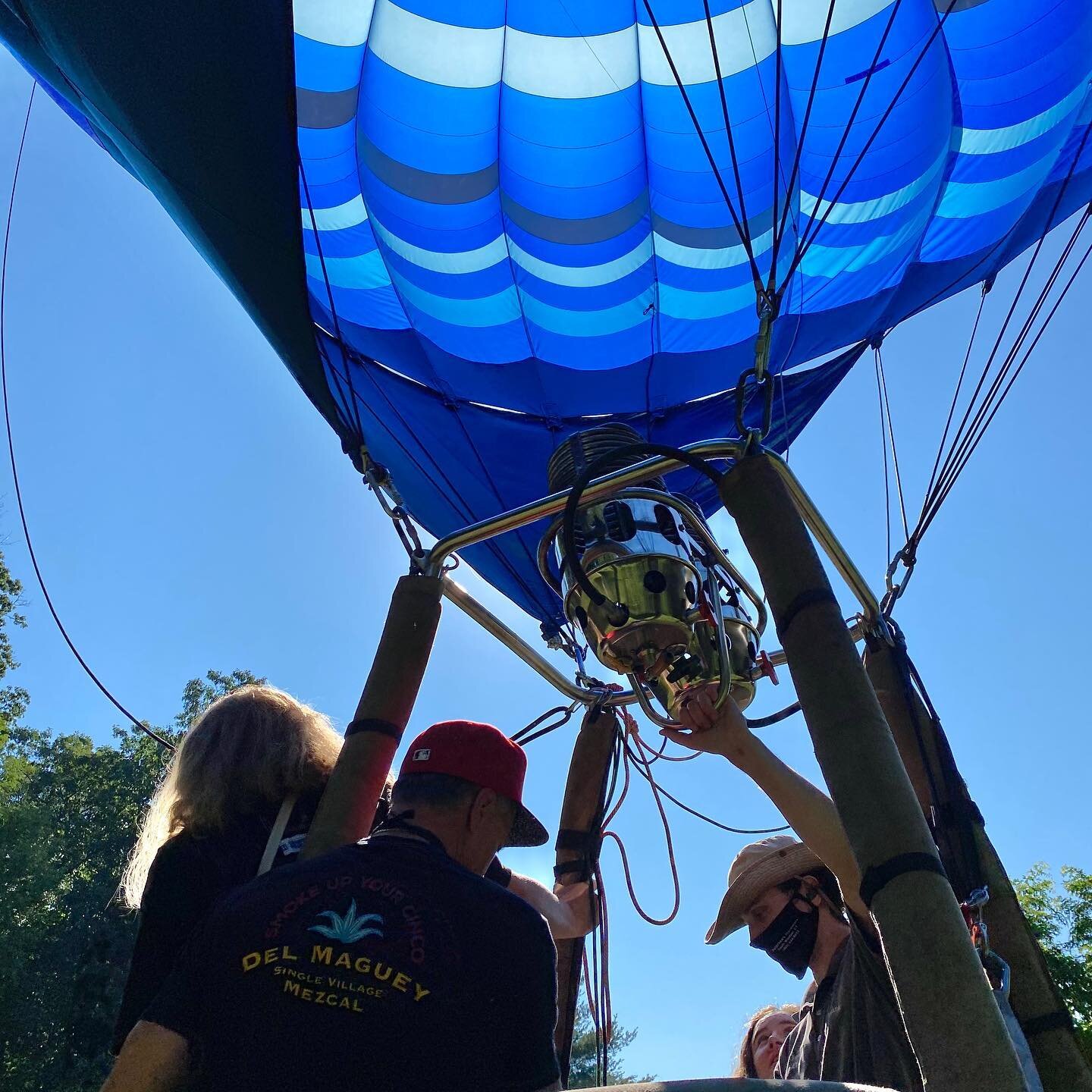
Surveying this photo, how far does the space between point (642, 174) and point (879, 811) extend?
3.28 meters

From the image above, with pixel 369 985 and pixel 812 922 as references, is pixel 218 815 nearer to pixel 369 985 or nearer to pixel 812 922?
pixel 369 985

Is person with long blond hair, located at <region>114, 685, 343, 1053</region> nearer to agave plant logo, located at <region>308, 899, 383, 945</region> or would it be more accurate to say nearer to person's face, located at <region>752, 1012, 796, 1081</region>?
agave plant logo, located at <region>308, 899, 383, 945</region>

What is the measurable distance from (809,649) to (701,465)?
1.16ft

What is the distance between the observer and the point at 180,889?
1.60 m

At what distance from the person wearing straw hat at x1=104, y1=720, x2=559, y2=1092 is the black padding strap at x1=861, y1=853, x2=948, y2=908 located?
0.41 meters

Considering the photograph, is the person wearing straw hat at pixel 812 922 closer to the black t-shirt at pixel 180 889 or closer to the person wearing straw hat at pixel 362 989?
the person wearing straw hat at pixel 362 989

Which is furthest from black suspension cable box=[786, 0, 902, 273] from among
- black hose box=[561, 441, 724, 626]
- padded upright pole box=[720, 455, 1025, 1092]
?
padded upright pole box=[720, 455, 1025, 1092]

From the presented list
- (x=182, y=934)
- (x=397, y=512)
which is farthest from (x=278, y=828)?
(x=397, y=512)

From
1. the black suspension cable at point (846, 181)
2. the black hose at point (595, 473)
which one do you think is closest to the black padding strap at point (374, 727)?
the black hose at point (595, 473)

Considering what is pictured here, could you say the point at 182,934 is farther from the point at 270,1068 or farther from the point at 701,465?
the point at 701,465

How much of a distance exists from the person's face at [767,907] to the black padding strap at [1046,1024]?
0.56 m

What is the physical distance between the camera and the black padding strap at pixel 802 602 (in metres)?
1.54

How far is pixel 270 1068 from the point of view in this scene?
48.5 inches

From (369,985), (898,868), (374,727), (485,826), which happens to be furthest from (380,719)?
(898,868)
